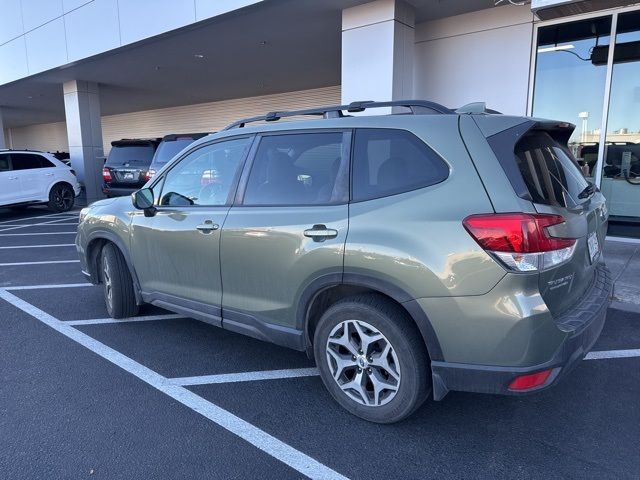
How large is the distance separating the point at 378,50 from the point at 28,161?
10019 millimetres

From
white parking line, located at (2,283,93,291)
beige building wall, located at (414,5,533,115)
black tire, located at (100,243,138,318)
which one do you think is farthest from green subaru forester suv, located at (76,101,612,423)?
beige building wall, located at (414,5,533,115)

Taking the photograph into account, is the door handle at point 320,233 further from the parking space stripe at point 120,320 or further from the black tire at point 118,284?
the black tire at point 118,284

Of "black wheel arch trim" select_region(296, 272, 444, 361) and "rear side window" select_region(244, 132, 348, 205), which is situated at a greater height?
"rear side window" select_region(244, 132, 348, 205)

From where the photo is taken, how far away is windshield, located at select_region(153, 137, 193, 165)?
9.54m

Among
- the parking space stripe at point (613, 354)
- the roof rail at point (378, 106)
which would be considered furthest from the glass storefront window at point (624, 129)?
the roof rail at point (378, 106)

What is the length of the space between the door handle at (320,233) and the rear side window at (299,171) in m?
0.19

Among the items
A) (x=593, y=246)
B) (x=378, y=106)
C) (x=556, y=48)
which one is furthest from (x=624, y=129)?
→ (x=378, y=106)

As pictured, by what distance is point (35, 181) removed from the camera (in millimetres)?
12836

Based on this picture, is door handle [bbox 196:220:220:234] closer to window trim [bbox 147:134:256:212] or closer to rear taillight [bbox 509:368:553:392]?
window trim [bbox 147:134:256:212]

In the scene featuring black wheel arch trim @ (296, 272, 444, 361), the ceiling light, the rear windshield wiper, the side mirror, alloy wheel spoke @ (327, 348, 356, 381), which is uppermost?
the ceiling light

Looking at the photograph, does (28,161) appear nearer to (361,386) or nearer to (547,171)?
(361,386)

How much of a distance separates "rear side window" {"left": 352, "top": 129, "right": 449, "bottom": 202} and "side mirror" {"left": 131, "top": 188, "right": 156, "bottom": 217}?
80.1 inches

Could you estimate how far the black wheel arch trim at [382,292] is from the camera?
2559 mm

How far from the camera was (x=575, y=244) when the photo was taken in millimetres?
2600
